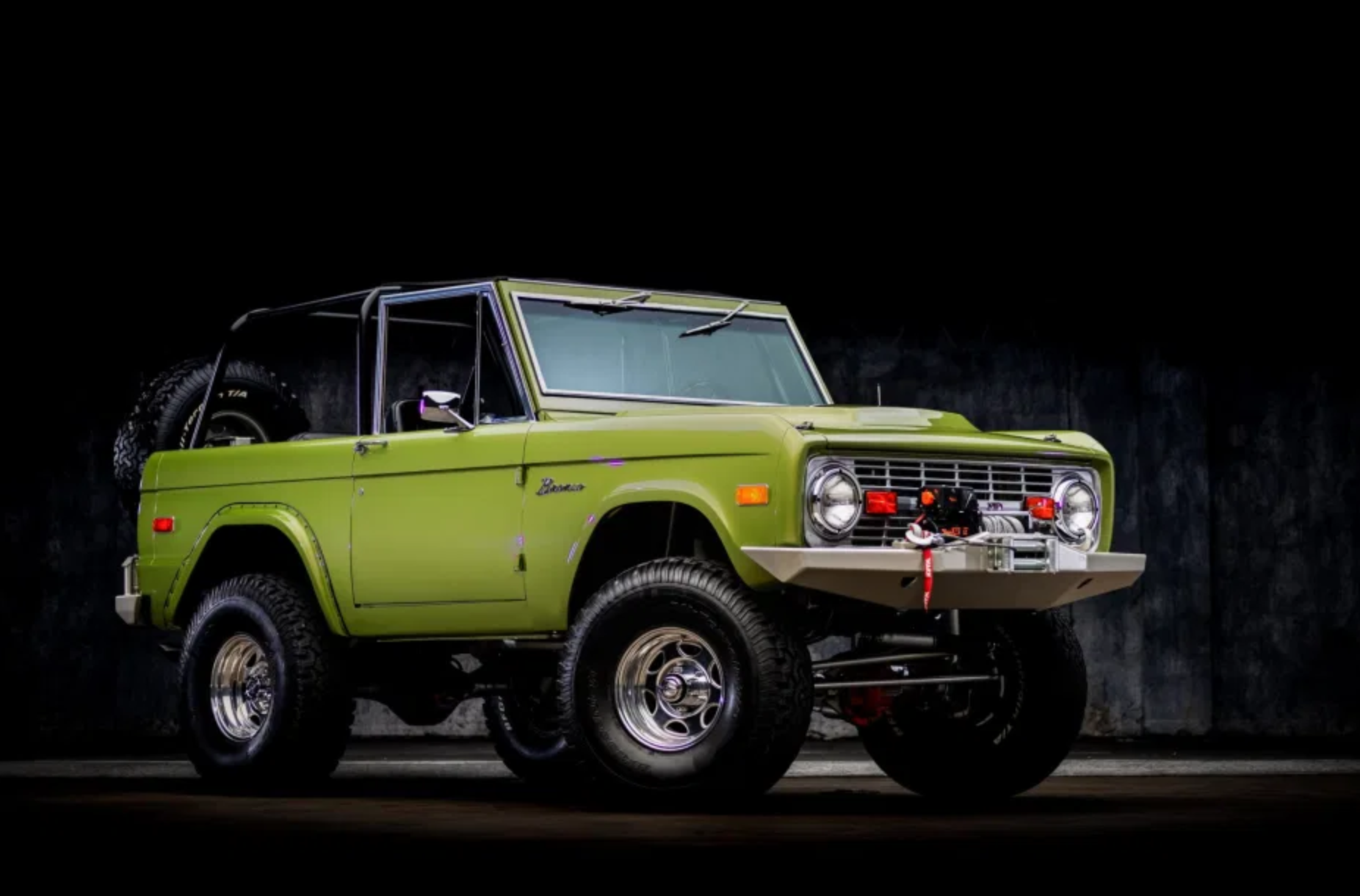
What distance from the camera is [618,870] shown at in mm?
7902

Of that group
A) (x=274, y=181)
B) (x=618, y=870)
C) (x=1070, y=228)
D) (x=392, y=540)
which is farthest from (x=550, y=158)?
(x=618, y=870)

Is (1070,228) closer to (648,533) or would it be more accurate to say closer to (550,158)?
(550,158)

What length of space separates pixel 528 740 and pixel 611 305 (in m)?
2.92

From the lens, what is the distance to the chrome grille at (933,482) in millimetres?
10305

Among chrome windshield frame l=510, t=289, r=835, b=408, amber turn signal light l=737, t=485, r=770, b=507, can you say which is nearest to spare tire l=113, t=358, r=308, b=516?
chrome windshield frame l=510, t=289, r=835, b=408

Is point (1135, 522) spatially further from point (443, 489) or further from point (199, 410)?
point (443, 489)

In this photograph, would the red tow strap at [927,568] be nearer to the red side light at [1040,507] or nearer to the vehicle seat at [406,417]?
the red side light at [1040,507]

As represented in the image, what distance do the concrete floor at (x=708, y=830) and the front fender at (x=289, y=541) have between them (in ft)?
3.31

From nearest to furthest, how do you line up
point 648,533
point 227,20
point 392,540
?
point 648,533 < point 392,540 < point 227,20

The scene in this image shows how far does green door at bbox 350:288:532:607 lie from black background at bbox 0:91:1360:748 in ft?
18.7

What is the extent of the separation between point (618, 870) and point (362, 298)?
17.5ft

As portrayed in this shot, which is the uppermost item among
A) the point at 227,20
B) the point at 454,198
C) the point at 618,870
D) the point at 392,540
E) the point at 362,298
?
the point at 227,20

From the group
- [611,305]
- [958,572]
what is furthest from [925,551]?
[611,305]

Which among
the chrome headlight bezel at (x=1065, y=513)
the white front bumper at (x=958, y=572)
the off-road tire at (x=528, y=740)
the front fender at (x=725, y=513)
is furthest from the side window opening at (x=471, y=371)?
the chrome headlight bezel at (x=1065, y=513)
